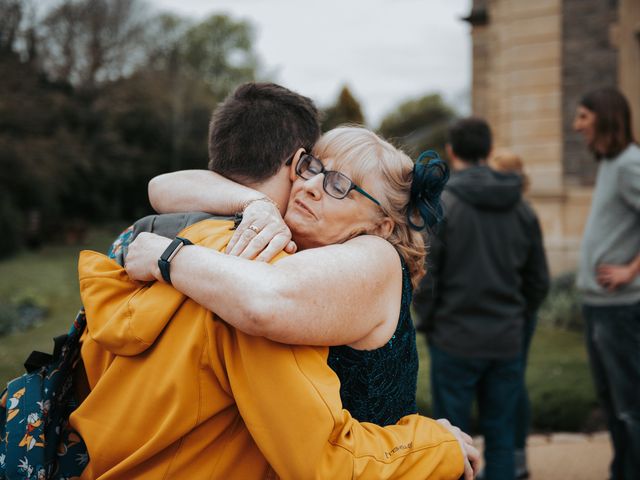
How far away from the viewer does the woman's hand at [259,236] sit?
1581 mm

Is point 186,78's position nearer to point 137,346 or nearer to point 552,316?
point 552,316

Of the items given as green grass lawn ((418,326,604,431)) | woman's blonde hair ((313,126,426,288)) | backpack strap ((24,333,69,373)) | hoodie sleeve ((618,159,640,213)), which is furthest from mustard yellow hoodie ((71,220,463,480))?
green grass lawn ((418,326,604,431))

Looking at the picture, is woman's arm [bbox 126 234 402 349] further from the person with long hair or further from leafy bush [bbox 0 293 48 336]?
leafy bush [bbox 0 293 48 336]

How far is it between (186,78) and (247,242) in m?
35.1

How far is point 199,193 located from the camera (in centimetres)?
188

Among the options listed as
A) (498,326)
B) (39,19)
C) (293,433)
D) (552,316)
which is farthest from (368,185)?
(39,19)

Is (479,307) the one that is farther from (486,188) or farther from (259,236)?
(259,236)

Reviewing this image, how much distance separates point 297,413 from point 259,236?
1.45 ft

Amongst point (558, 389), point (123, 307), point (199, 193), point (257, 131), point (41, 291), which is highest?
point (257, 131)

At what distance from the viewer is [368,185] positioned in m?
1.89

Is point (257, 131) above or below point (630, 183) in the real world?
above

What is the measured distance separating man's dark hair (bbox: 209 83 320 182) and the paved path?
12.7ft

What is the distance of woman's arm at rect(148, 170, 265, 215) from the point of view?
5.93ft

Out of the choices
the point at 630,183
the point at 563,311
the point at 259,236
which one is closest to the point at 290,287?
the point at 259,236
